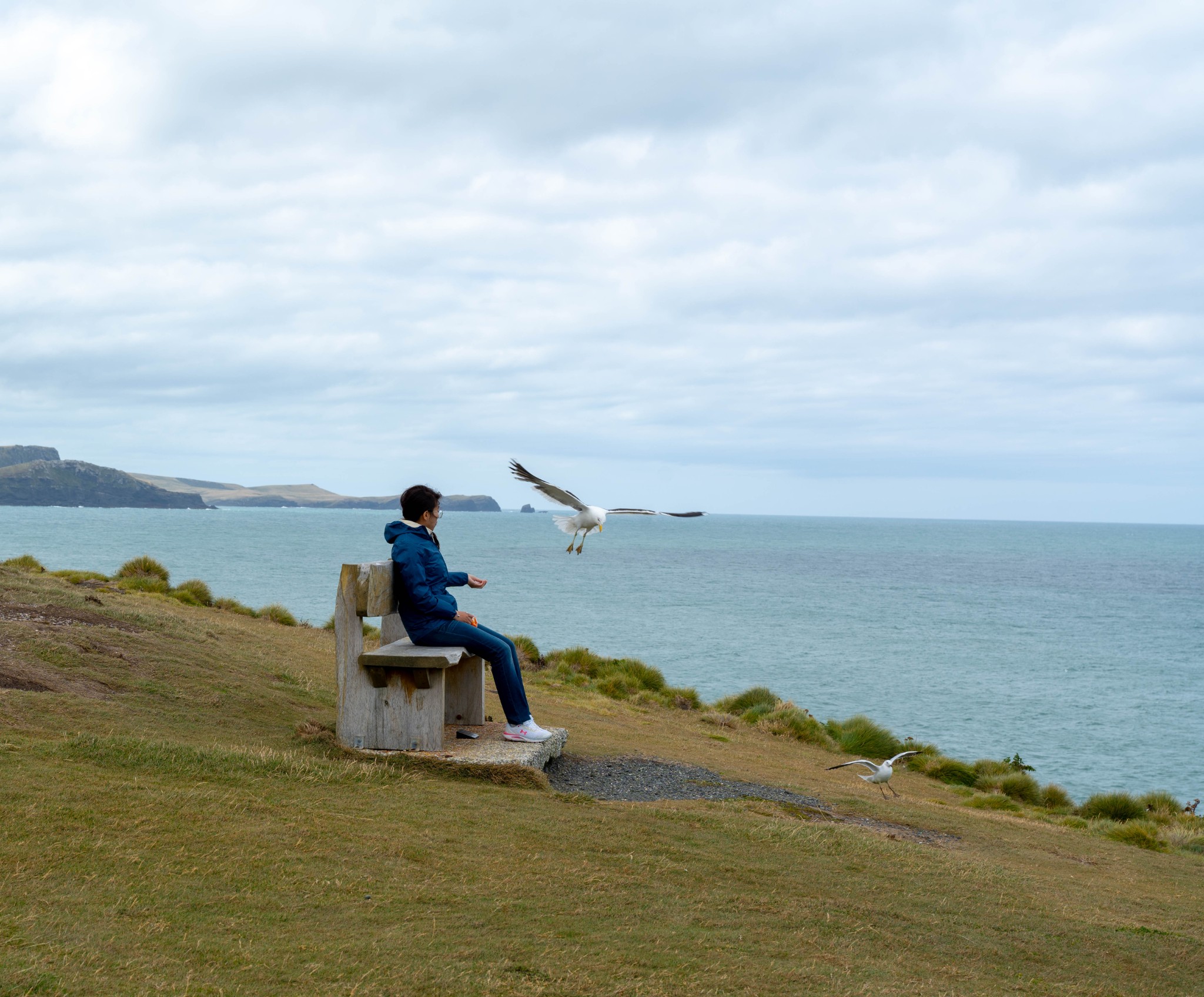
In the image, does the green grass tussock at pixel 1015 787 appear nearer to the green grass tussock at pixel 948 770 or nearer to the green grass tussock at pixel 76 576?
the green grass tussock at pixel 948 770

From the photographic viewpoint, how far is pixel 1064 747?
28328 millimetres

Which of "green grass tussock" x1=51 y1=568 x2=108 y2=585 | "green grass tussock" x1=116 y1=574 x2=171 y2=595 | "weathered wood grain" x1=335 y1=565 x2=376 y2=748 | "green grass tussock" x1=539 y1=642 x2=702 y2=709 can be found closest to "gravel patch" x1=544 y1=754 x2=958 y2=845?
"weathered wood grain" x1=335 y1=565 x2=376 y2=748

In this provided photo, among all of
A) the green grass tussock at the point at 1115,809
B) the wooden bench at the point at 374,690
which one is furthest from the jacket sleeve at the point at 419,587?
the green grass tussock at the point at 1115,809

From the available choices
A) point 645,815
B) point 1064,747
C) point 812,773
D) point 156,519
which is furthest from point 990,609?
point 156,519

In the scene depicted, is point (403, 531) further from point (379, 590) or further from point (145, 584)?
point (145, 584)

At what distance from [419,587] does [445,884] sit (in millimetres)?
3396

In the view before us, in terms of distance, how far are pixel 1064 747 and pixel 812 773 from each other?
62.4ft

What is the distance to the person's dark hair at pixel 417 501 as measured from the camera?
8.40 meters

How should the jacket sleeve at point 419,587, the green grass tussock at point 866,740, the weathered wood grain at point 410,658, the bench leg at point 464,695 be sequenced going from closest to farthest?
the weathered wood grain at point 410,658
the jacket sleeve at point 419,587
the bench leg at point 464,695
the green grass tussock at point 866,740

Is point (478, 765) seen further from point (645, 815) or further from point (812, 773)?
point (812, 773)

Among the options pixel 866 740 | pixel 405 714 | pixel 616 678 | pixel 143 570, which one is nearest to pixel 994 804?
pixel 866 740

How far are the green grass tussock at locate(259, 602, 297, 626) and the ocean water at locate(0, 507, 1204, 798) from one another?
1467 centimetres

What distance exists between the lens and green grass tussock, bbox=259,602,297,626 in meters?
21.1

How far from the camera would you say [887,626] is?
5728 cm
